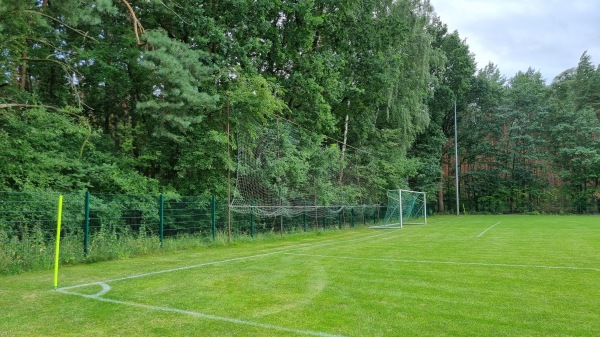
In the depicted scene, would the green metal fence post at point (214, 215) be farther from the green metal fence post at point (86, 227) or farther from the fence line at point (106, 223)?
the green metal fence post at point (86, 227)

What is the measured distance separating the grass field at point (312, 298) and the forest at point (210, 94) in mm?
4790

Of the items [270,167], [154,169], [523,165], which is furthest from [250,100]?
[523,165]

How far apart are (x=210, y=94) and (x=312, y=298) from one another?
32.1 ft

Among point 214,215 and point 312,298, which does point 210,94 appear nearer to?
point 214,215

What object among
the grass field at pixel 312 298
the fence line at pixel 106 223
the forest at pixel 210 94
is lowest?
the grass field at pixel 312 298

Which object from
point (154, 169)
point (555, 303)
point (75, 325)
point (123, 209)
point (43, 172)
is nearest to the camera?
point (75, 325)

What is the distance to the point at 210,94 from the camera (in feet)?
43.9

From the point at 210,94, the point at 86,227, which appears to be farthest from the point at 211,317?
the point at 210,94

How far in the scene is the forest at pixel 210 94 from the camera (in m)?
10.9

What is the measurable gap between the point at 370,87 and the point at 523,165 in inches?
1100

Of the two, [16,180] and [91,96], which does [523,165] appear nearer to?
[91,96]

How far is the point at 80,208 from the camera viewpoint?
388 inches

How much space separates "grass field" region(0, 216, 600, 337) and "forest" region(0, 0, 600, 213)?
4.79m

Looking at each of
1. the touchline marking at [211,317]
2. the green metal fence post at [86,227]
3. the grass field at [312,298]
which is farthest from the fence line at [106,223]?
the touchline marking at [211,317]
